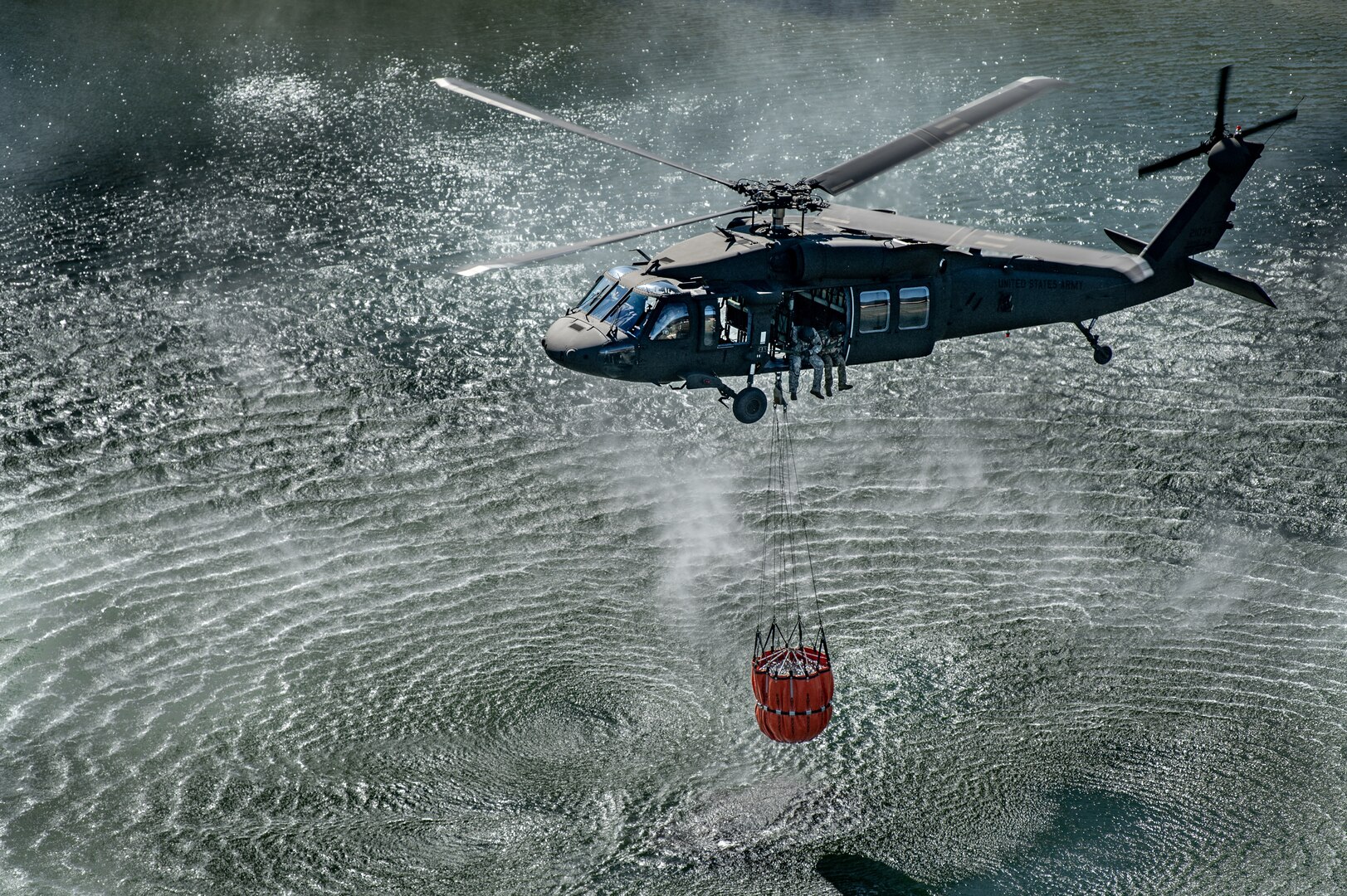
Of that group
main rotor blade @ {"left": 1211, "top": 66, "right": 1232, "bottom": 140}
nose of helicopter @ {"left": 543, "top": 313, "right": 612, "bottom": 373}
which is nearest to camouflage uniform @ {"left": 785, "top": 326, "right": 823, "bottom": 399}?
nose of helicopter @ {"left": 543, "top": 313, "right": 612, "bottom": 373}

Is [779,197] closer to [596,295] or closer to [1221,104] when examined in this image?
[596,295]

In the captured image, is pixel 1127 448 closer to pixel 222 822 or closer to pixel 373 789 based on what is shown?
pixel 373 789

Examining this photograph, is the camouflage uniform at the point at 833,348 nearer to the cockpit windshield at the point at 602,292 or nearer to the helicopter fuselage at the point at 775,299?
the helicopter fuselage at the point at 775,299

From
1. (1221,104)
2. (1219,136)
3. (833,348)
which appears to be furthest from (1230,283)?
(833,348)

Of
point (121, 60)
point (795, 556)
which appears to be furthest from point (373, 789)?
point (121, 60)

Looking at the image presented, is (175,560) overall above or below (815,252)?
below

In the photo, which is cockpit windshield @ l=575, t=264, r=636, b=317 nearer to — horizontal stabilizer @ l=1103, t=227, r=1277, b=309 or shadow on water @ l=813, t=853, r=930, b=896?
horizontal stabilizer @ l=1103, t=227, r=1277, b=309
